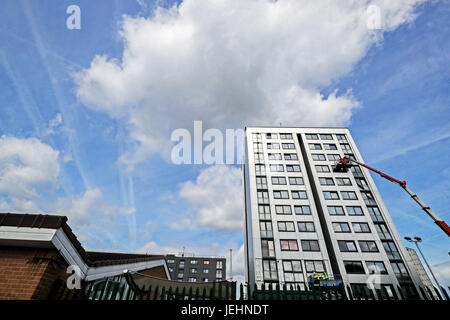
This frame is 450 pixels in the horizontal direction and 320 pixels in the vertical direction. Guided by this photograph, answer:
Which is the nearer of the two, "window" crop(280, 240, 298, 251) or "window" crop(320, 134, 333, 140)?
"window" crop(280, 240, 298, 251)

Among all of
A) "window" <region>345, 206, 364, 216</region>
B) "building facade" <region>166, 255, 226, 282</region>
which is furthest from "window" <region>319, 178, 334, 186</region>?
"building facade" <region>166, 255, 226, 282</region>

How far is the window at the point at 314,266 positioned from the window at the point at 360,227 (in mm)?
8372

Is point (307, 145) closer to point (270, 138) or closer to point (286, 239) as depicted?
point (270, 138)

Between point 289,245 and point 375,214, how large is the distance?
1624 centimetres

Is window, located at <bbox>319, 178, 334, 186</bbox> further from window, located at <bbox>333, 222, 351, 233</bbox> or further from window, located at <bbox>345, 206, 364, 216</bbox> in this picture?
window, located at <bbox>333, 222, 351, 233</bbox>

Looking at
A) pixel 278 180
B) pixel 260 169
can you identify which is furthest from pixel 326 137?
pixel 260 169

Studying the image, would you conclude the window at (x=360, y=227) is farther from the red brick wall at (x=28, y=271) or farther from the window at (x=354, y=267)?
the red brick wall at (x=28, y=271)

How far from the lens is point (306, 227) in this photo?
31891 mm

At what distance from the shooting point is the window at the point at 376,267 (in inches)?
1091

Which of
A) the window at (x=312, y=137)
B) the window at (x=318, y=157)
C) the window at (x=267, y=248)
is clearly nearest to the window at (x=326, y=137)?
the window at (x=312, y=137)

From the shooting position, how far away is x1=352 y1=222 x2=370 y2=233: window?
102 feet

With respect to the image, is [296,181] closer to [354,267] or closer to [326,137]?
[326,137]

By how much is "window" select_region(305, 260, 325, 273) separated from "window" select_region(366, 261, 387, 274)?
21.2 ft
